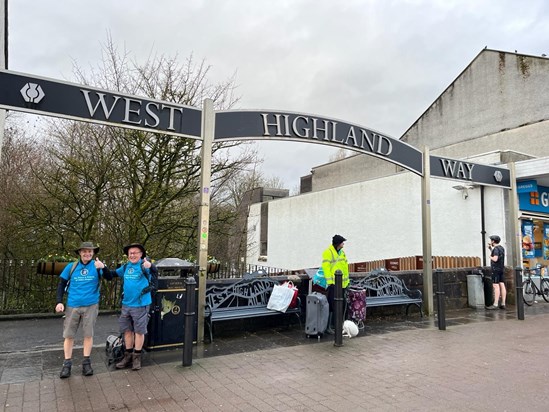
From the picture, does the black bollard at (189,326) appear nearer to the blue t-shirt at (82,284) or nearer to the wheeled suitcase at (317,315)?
the blue t-shirt at (82,284)

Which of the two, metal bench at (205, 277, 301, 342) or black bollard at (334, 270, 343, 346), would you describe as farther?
metal bench at (205, 277, 301, 342)

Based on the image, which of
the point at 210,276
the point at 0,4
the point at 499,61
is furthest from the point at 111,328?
the point at 499,61

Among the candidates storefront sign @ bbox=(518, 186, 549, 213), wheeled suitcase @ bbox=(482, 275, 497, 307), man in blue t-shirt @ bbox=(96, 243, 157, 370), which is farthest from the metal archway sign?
storefront sign @ bbox=(518, 186, 549, 213)

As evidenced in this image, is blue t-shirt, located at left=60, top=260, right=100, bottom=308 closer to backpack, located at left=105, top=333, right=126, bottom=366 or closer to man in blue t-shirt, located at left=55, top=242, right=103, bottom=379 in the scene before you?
man in blue t-shirt, located at left=55, top=242, right=103, bottom=379

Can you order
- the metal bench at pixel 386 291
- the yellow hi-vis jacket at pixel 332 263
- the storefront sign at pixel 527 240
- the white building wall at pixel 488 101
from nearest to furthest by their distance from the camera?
the yellow hi-vis jacket at pixel 332 263 < the metal bench at pixel 386 291 < the storefront sign at pixel 527 240 < the white building wall at pixel 488 101

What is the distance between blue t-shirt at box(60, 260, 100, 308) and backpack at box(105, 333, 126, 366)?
2.34 ft

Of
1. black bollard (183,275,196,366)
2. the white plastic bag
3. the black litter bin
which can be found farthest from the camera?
the white plastic bag

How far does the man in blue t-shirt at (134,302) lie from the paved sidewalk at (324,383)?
0.29 meters

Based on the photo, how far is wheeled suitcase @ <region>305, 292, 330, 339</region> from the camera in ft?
22.7

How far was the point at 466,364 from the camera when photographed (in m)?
5.58

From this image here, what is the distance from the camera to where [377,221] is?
19375mm

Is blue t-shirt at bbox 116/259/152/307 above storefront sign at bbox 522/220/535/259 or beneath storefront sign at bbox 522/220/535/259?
beneath

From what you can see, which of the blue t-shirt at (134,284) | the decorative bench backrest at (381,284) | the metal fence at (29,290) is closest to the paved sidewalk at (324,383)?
the blue t-shirt at (134,284)

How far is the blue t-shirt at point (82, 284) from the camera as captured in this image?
4934 mm
